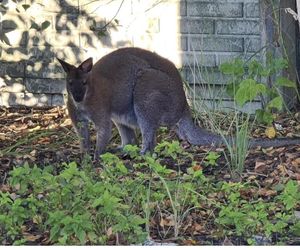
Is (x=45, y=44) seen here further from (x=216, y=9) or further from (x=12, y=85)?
(x=216, y=9)

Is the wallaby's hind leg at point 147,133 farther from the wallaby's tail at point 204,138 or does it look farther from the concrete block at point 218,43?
the concrete block at point 218,43

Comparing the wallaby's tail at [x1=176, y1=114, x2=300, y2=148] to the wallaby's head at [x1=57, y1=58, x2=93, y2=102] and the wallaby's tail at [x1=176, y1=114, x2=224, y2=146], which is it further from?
the wallaby's head at [x1=57, y1=58, x2=93, y2=102]

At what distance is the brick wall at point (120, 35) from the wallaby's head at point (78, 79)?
2.11m

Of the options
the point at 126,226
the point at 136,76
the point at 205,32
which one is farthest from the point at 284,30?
the point at 126,226

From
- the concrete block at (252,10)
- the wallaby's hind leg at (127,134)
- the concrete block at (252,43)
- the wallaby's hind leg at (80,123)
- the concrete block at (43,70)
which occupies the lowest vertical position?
the wallaby's hind leg at (127,134)

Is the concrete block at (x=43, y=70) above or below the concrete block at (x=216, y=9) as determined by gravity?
below

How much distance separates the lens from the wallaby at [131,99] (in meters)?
7.82

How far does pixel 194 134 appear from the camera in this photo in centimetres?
793

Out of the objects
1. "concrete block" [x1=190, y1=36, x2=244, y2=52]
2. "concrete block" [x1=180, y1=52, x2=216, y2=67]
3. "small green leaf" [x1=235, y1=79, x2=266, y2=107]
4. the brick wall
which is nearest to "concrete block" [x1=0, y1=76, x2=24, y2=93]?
the brick wall

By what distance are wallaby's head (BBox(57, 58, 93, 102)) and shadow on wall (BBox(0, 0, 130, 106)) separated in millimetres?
2209

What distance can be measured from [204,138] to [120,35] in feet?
7.96

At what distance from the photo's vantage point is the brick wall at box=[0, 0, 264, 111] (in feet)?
32.3

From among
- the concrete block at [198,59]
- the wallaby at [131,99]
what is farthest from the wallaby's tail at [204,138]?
the concrete block at [198,59]

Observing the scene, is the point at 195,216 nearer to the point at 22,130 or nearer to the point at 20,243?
the point at 20,243
